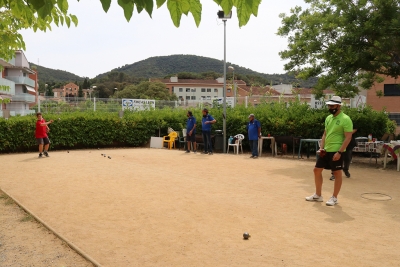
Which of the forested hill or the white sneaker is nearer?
the white sneaker

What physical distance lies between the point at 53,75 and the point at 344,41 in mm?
151734

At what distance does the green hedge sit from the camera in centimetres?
1519

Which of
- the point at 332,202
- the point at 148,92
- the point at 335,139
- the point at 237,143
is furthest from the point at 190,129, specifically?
the point at 148,92

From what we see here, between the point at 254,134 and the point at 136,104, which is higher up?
the point at 136,104

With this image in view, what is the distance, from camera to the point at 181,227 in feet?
18.3

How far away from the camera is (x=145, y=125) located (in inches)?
814

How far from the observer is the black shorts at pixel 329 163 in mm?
6695

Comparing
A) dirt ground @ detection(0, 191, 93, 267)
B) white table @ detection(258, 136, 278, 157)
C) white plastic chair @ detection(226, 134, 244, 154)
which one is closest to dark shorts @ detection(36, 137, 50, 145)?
white plastic chair @ detection(226, 134, 244, 154)

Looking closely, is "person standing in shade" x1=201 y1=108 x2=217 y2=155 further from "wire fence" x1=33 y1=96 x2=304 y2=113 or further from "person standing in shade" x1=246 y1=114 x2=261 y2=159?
"wire fence" x1=33 y1=96 x2=304 y2=113

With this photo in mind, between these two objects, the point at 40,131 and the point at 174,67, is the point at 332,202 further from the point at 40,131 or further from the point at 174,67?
the point at 174,67

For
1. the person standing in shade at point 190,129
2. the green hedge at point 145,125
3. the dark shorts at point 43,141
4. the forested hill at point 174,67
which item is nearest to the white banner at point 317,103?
the green hedge at point 145,125

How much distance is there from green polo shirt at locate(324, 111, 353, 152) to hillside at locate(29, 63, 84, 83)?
139m

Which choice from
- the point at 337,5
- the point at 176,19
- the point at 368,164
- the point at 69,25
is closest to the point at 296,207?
the point at 69,25

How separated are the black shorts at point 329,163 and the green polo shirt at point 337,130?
0.12m
